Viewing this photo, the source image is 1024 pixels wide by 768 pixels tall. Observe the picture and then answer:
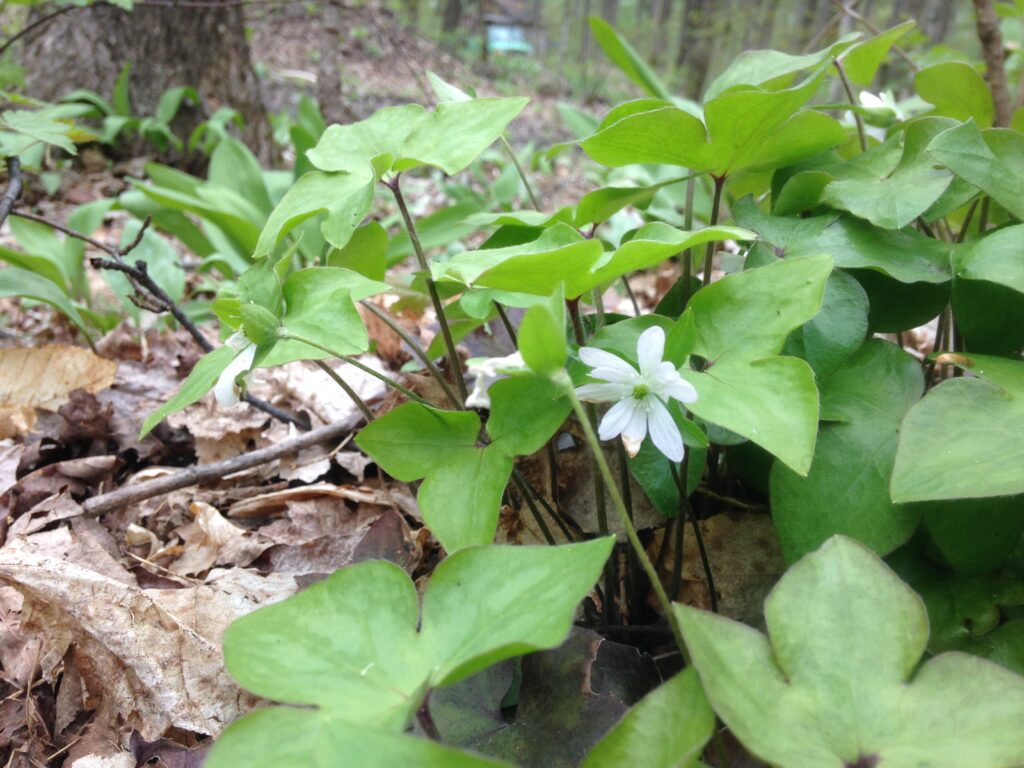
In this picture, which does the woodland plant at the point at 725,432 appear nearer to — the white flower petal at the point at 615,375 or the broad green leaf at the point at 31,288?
the white flower petal at the point at 615,375

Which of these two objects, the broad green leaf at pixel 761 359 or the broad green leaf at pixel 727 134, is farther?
the broad green leaf at pixel 727 134

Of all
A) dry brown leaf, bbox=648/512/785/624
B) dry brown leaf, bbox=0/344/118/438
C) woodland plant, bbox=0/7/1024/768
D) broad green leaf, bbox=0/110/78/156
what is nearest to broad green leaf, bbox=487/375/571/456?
woodland plant, bbox=0/7/1024/768

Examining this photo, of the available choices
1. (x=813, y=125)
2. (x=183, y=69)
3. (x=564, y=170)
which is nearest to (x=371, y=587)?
(x=813, y=125)

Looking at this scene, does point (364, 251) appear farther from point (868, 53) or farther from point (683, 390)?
point (868, 53)

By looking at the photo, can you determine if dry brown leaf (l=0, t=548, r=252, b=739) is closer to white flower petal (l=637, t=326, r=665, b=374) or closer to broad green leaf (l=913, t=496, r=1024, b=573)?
white flower petal (l=637, t=326, r=665, b=374)

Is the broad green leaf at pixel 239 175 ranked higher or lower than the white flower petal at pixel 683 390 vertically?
lower

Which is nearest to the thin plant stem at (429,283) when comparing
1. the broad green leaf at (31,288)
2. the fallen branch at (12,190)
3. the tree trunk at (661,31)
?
the fallen branch at (12,190)

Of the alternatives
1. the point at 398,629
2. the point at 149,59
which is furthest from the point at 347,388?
the point at 149,59
